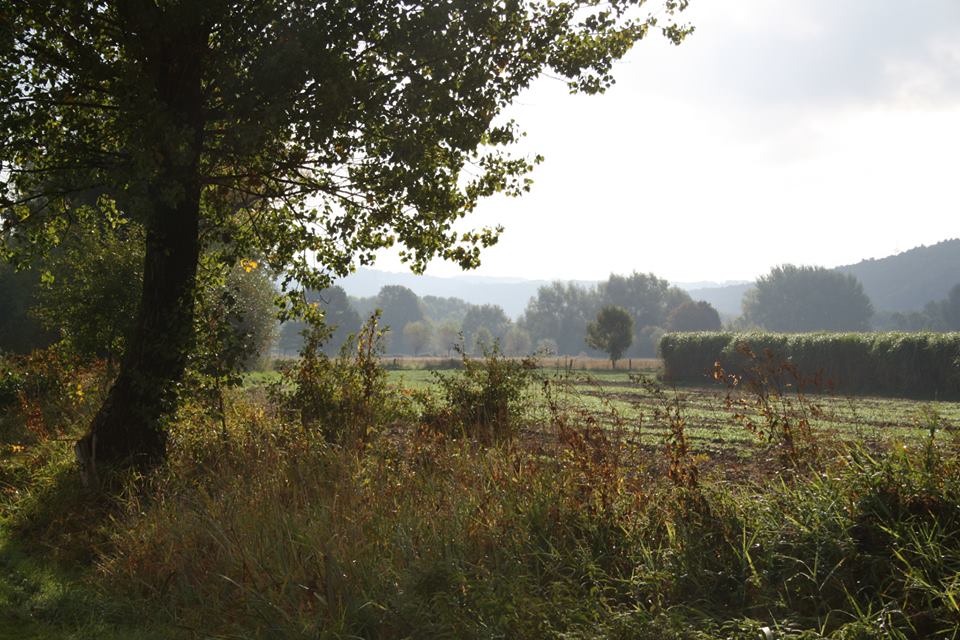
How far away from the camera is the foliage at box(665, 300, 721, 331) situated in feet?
→ 437

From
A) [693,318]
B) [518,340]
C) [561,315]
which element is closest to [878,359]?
[693,318]

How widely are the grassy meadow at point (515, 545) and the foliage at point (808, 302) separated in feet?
460

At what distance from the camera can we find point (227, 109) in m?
8.24

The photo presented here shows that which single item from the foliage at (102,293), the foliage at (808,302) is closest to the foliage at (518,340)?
the foliage at (808,302)

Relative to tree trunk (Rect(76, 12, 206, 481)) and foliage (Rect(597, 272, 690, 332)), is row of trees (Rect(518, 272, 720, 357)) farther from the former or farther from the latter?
tree trunk (Rect(76, 12, 206, 481))

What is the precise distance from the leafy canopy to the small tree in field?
57.4 meters

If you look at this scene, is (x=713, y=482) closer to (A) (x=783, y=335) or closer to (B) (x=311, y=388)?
(B) (x=311, y=388)

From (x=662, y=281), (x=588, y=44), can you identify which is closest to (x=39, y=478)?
(x=588, y=44)

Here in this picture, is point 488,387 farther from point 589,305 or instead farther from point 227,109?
point 589,305

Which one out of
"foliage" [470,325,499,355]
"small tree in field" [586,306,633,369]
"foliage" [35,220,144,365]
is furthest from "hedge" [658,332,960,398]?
"foliage" [35,220,144,365]

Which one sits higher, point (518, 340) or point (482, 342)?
point (482, 342)

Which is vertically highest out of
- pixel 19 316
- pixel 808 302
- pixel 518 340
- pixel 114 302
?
pixel 808 302

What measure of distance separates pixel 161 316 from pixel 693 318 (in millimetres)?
131278

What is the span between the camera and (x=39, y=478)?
950cm
